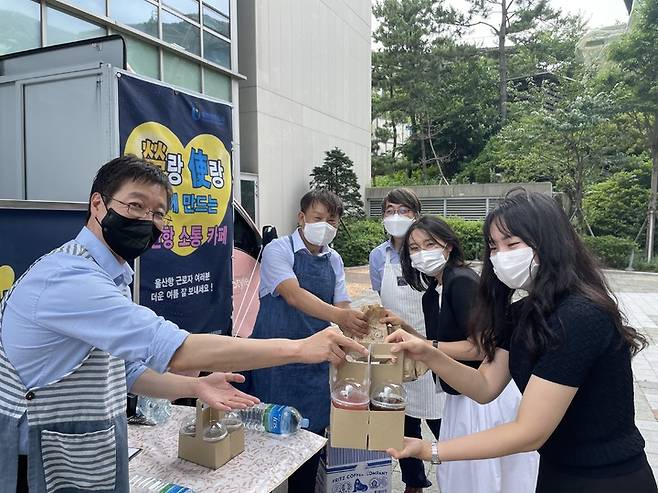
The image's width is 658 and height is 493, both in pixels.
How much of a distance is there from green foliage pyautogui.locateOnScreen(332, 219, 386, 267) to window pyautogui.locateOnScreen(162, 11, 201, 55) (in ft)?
22.9

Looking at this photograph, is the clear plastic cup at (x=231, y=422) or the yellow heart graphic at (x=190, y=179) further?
the yellow heart graphic at (x=190, y=179)

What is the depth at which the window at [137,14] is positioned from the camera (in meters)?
7.34

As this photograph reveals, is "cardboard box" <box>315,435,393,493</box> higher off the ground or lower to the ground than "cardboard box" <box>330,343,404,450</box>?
lower

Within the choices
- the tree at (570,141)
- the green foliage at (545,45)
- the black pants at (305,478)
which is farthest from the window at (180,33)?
the green foliage at (545,45)

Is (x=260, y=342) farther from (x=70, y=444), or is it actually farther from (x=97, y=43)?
(x=97, y=43)

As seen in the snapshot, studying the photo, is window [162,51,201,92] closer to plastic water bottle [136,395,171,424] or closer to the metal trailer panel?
the metal trailer panel

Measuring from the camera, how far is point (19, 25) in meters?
5.88

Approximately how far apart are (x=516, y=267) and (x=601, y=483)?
25.0 inches

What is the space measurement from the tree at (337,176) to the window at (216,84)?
4452 millimetres

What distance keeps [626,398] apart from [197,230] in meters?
2.30

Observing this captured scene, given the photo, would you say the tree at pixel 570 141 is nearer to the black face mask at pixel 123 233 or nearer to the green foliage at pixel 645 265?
the green foliage at pixel 645 265

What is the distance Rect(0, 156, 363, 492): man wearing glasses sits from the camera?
120 centimetres

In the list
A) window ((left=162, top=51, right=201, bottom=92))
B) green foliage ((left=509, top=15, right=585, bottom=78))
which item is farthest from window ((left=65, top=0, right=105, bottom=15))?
green foliage ((left=509, top=15, right=585, bottom=78))

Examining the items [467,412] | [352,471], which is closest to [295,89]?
[352,471]
